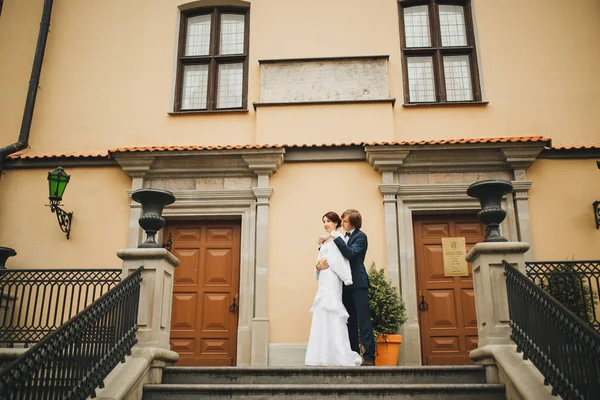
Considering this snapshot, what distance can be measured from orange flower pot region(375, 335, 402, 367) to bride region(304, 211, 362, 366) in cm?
120

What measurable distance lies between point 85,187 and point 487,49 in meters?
7.22

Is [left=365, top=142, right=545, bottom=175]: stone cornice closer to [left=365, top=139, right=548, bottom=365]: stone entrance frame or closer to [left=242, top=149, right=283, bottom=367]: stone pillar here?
[left=365, top=139, right=548, bottom=365]: stone entrance frame

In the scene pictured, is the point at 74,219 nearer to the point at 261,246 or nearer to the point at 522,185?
the point at 261,246

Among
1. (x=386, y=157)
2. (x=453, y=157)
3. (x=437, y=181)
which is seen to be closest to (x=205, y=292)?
(x=386, y=157)

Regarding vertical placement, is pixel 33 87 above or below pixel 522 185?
above

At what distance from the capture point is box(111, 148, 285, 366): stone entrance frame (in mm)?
8586

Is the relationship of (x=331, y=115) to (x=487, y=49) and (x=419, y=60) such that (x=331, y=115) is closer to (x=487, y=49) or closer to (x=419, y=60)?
(x=419, y=60)

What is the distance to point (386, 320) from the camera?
7324 millimetres

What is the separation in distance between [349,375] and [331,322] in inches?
34.6

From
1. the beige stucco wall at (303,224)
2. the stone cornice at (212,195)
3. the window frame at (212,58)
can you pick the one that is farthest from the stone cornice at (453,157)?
the window frame at (212,58)

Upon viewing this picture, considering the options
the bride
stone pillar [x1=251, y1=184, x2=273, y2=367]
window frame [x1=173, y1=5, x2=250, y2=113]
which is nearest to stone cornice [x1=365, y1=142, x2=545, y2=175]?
stone pillar [x1=251, y1=184, x2=273, y2=367]

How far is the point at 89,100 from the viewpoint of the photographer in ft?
32.1

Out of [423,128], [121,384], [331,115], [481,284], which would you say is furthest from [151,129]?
[481,284]

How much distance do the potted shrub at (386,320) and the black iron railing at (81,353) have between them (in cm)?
317
